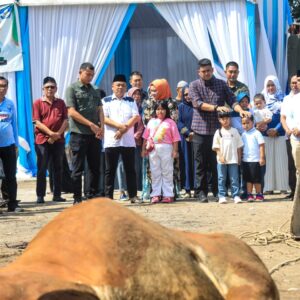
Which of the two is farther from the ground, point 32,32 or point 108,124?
point 32,32

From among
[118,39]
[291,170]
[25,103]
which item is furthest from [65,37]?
[291,170]

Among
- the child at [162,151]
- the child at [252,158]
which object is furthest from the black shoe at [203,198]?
the child at [252,158]

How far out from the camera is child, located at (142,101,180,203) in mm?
11219

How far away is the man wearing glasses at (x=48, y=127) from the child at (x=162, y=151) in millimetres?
1198

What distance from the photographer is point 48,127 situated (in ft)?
37.5

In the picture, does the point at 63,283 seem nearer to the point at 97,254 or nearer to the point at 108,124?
the point at 97,254

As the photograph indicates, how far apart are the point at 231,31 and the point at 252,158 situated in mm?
5421

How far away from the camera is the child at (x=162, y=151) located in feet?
36.8

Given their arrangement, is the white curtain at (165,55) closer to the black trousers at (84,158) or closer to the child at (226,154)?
the child at (226,154)

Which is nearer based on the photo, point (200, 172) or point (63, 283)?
point (63, 283)

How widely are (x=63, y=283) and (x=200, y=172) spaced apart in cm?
801

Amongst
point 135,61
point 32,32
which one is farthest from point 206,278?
point 135,61

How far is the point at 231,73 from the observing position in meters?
11.7

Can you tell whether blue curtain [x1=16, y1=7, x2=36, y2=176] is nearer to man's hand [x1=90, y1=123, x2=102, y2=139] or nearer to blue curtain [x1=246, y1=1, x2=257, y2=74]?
blue curtain [x1=246, y1=1, x2=257, y2=74]
